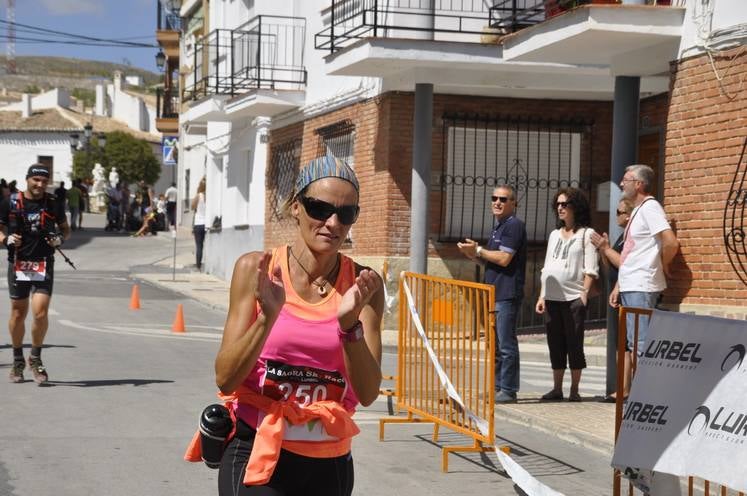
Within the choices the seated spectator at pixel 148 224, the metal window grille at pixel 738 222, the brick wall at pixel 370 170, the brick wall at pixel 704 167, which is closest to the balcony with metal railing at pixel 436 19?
the brick wall at pixel 370 170

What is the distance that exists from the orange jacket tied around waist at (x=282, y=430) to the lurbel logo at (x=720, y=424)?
1914mm

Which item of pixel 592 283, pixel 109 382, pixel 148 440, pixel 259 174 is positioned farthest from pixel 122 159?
pixel 148 440

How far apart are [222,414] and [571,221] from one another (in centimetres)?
Result: 789

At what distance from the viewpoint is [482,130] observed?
63.2 ft

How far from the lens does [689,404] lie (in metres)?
5.50

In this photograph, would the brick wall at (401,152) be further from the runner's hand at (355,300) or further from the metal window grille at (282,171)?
the runner's hand at (355,300)

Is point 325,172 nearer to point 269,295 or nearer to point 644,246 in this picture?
point 269,295

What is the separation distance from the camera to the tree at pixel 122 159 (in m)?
81.4

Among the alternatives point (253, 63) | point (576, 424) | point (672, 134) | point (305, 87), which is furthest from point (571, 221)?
point (253, 63)

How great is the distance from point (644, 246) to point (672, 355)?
484 cm

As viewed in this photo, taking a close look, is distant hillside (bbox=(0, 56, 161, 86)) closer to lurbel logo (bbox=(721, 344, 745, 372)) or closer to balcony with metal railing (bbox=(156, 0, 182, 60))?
balcony with metal railing (bbox=(156, 0, 182, 60))

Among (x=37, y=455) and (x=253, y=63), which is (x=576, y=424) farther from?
(x=253, y=63)

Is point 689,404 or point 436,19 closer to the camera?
point 689,404

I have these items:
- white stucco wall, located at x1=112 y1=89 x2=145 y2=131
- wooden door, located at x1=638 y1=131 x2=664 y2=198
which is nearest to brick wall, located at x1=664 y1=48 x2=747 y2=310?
wooden door, located at x1=638 y1=131 x2=664 y2=198
